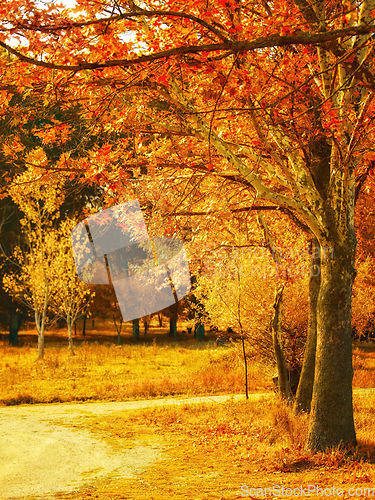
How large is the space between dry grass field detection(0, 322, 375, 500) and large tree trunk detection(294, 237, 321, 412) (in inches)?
17.5

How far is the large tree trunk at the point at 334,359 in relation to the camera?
779 cm

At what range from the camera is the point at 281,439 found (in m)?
8.83

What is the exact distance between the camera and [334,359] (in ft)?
25.6

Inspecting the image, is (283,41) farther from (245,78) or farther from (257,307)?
(257,307)

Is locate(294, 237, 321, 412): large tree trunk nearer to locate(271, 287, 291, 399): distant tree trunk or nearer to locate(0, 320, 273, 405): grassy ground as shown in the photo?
locate(271, 287, 291, 399): distant tree trunk

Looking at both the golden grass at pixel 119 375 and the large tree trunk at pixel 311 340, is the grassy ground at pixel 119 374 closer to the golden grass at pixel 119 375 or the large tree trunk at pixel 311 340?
the golden grass at pixel 119 375

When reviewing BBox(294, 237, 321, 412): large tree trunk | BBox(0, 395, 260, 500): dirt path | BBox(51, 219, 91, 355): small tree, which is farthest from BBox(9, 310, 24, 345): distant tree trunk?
BBox(294, 237, 321, 412): large tree trunk

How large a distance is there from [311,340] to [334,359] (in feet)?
6.67

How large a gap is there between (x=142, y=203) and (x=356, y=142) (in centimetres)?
572

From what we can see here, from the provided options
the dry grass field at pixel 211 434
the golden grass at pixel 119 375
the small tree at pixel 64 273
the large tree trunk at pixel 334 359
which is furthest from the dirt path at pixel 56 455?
the small tree at pixel 64 273

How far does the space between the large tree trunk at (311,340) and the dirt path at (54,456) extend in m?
2.97

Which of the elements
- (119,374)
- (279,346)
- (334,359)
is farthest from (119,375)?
(334,359)

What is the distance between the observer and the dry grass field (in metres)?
6.29

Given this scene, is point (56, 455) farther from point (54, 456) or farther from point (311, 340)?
point (311, 340)
